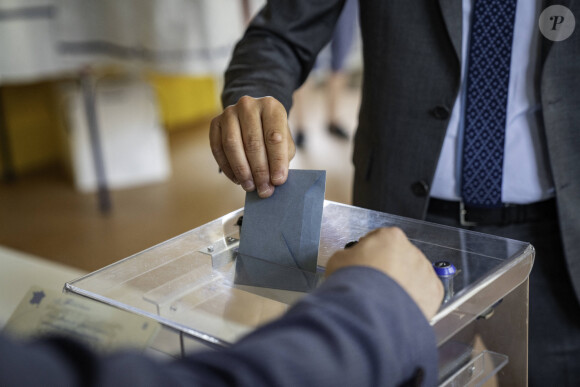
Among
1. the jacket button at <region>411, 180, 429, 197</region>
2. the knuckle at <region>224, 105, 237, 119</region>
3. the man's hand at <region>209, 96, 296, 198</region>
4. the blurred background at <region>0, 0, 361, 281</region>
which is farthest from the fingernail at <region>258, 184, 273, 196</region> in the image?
the blurred background at <region>0, 0, 361, 281</region>

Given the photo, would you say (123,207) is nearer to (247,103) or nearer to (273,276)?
(247,103)

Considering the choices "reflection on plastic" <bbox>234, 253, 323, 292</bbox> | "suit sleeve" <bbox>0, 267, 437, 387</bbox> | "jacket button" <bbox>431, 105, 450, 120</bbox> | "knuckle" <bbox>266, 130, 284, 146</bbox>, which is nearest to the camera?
"suit sleeve" <bbox>0, 267, 437, 387</bbox>

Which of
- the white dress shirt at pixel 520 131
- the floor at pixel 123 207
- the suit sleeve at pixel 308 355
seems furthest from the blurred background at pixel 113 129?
the suit sleeve at pixel 308 355

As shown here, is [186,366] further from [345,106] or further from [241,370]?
[345,106]

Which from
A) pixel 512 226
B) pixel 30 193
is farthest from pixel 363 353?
pixel 30 193

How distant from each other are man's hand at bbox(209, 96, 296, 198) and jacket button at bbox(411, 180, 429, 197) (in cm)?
33

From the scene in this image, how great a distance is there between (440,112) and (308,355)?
73 centimetres

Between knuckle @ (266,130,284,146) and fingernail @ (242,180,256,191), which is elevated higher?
knuckle @ (266,130,284,146)

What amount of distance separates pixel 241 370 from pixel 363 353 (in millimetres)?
100

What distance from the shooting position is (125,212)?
3.29m

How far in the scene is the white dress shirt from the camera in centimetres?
109

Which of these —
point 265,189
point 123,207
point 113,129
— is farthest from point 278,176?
point 113,129

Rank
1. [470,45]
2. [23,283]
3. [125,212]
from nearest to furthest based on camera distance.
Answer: [470,45], [23,283], [125,212]

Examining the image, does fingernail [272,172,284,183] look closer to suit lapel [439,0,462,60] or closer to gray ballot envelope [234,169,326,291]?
gray ballot envelope [234,169,326,291]
